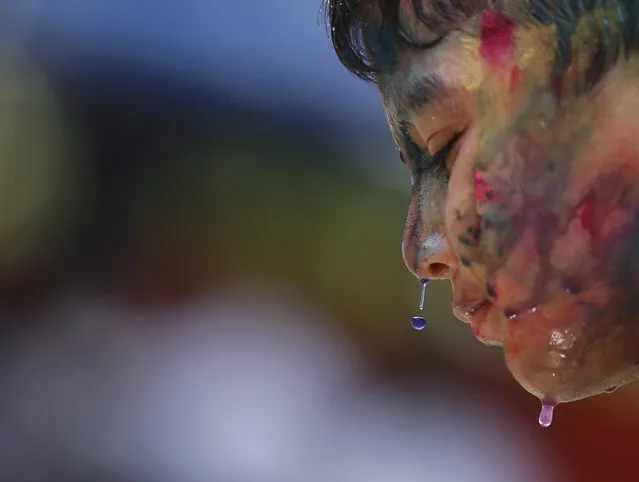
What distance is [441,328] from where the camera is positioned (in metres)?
1.86

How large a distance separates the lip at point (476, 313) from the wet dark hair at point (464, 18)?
13 cm

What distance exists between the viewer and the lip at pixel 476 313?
1.30 ft

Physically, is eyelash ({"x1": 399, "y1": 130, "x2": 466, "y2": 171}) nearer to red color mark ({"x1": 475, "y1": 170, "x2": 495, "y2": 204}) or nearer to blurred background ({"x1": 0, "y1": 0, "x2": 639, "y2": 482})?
red color mark ({"x1": 475, "y1": 170, "x2": 495, "y2": 204})

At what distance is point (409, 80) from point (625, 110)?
113 millimetres

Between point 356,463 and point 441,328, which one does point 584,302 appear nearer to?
point 356,463

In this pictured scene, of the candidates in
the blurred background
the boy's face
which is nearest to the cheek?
the boy's face

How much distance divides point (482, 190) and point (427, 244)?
6 centimetres

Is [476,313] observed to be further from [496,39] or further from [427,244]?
[496,39]

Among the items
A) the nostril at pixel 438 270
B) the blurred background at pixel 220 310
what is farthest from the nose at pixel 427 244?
the blurred background at pixel 220 310

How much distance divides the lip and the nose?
0.02m

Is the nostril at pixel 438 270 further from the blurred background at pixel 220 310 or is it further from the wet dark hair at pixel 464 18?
the blurred background at pixel 220 310

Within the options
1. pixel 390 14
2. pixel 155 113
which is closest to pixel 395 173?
pixel 155 113

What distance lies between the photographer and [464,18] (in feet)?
1.21

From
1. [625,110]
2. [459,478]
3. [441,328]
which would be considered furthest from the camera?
[441,328]
